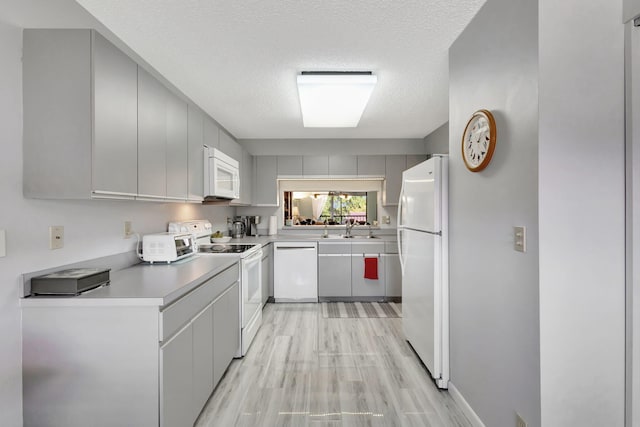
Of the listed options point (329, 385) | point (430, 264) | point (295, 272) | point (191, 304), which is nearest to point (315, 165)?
point (295, 272)

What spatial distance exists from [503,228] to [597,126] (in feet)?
1.81

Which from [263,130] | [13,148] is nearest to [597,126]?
[13,148]

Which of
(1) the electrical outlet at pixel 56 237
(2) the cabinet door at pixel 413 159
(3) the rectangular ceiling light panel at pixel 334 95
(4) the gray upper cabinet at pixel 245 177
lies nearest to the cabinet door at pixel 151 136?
(1) the electrical outlet at pixel 56 237

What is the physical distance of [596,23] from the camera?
1.29m

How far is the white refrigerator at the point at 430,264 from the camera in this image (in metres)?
2.17

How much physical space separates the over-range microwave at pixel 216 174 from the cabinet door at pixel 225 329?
891 mm

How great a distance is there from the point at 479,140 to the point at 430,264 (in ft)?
3.10

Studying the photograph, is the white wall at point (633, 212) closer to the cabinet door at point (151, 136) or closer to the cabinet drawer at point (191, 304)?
the cabinet drawer at point (191, 304)

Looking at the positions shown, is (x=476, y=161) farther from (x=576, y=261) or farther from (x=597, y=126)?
(x=576, y=261)

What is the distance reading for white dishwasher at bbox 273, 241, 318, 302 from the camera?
170 inches

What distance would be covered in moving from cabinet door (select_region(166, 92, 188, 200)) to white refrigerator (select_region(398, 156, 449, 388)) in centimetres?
181

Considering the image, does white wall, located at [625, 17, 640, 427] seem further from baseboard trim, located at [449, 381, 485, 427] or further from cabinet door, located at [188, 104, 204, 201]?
cabinet door, located at [188, 104, 204, 201]

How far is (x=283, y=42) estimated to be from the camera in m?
2.02

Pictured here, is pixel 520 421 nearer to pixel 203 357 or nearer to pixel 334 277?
pixel 203 357
